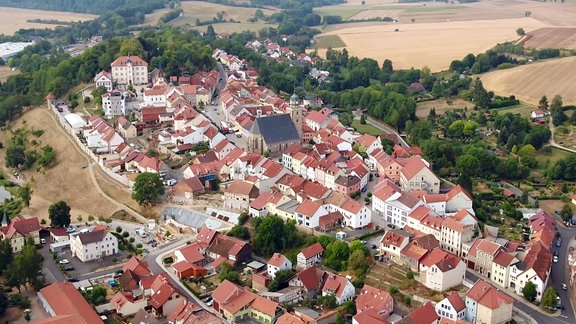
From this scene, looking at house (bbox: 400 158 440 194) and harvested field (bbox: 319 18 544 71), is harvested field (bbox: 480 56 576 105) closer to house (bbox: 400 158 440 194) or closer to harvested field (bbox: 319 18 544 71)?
harvested field (bbox: 319 18 544 71)

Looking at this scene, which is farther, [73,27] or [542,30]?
[73,27]

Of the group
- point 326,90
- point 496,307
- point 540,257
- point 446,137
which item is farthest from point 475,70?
point 496,307

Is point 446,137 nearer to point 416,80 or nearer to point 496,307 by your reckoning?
point 416,80

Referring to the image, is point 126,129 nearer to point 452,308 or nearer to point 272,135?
point 272,135

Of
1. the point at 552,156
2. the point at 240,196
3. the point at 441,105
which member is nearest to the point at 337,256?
the point at 240,196

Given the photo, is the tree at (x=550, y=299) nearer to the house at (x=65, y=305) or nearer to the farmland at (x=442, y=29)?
the house at (x=65, y=305)

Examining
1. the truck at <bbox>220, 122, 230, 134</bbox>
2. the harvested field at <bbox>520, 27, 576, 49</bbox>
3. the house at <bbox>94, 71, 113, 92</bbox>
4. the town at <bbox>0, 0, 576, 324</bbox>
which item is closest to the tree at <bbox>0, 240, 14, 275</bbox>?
the town at <bbox>0, 0, 576, 324</bbox>
